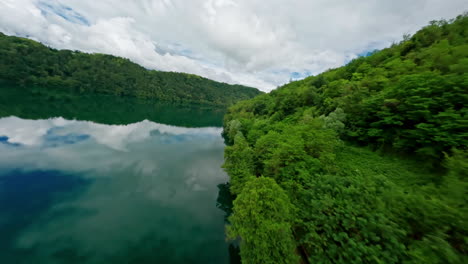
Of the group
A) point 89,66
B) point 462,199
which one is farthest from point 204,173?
point 89,66

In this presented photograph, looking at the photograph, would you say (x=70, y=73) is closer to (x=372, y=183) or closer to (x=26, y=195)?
(x=26, y=195)

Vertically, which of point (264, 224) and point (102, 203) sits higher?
point (264, 224)

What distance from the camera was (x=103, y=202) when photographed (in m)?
19.2

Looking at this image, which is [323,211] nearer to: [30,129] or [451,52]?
[451,52]

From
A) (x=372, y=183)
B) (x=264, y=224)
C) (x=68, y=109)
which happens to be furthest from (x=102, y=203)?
(x=68, y=109)

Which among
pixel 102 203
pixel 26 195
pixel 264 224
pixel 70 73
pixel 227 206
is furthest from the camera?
pixel 70 73

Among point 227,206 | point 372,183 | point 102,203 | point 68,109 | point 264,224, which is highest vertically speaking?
point 372,183

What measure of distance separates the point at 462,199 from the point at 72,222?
88.9ft

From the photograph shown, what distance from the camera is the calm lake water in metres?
13.8

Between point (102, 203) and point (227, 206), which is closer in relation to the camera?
point (102, 203)

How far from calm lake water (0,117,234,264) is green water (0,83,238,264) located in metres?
0.08

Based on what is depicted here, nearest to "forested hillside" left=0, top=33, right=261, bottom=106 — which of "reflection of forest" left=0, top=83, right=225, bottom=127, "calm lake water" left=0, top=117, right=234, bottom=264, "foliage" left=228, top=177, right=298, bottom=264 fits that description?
"reflection of forest" left=0, top=83, right=225, bottom=127

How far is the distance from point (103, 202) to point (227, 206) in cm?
Answer: 1503

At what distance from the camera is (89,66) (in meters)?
152
